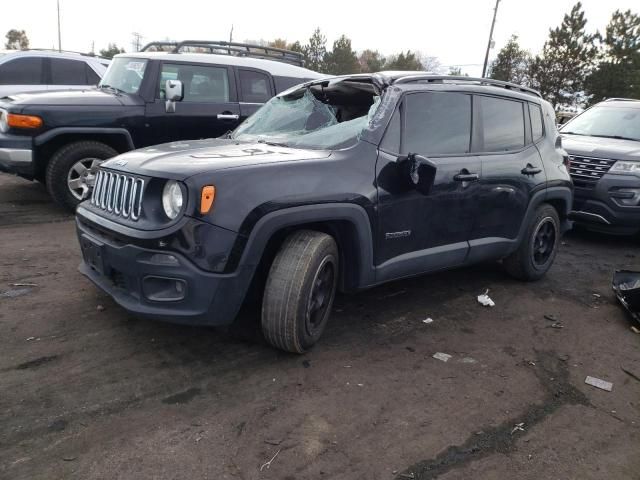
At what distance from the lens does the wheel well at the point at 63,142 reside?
593 centimetres

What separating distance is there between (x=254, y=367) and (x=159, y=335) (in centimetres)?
74

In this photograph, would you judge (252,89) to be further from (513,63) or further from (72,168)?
(513,63)

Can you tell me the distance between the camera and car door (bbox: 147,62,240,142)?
652 cm

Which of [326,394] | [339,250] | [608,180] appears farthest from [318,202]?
[608,180]

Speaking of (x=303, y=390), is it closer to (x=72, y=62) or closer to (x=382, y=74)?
(x=382, y=74)

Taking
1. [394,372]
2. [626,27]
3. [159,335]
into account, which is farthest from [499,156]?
[626,27]

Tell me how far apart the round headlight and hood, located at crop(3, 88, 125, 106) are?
155 inches

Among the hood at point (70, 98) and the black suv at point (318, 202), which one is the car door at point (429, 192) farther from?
the hood at point (70, 98)

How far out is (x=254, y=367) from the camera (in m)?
3.14

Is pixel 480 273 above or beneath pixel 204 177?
beneath

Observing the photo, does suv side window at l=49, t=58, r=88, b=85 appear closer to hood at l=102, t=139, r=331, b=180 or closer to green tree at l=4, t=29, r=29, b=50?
hood at l=102, t=139, r=331, b=180

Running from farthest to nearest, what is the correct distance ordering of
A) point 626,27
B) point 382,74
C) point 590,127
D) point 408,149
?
point 626,27 → point 590,127 → point 382,74 → point 408,149

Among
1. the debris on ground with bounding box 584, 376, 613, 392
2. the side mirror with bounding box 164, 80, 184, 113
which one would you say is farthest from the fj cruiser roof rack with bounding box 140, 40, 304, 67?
the debris on ground with bounding box 584, 376, 613, 392

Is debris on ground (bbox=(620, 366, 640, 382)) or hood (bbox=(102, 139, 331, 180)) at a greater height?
hood (bbox=(102, 139, 331, 180))
